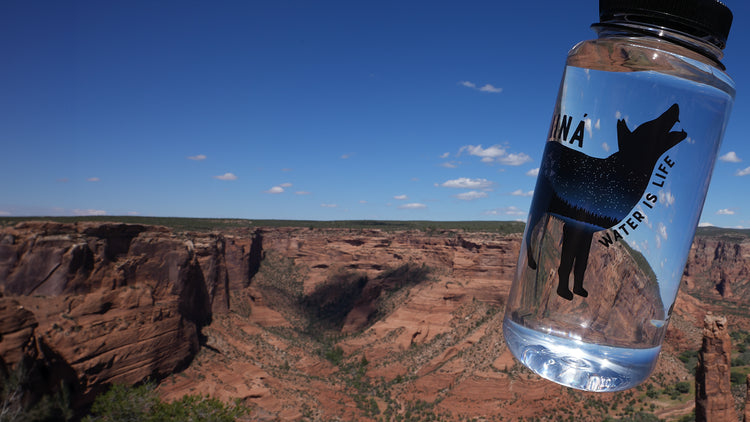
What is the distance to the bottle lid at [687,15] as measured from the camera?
1767 millimetres

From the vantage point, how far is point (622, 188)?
177 cm

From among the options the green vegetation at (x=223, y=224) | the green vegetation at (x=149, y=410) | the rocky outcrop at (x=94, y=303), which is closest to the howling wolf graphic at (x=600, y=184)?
the green vegetation at (x=149, y=410)

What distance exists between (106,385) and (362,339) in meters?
26.3

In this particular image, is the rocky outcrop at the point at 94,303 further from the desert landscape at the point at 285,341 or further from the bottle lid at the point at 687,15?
the bottle lid at the point at 687,15

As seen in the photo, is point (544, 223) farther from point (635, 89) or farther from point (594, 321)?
point (635, 89)

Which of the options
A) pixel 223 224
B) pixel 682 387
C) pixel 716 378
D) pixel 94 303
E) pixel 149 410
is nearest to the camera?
pixel 716 378

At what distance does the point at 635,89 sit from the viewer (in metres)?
1.82

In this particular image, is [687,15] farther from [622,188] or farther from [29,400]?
[29,400]

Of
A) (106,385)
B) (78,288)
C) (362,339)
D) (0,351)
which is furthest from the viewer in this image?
(362,339)

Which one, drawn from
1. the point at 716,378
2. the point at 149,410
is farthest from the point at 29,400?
the point at 716,378

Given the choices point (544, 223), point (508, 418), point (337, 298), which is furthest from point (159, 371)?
point (337, 298)

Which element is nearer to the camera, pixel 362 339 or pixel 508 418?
pixel 508 418

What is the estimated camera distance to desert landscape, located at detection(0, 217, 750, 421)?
2195 cm

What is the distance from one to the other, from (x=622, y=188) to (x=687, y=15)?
0.76 meters
